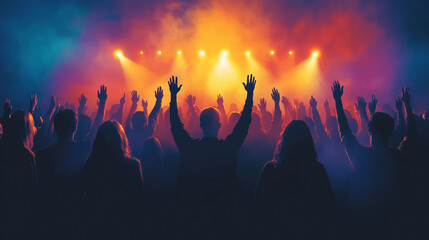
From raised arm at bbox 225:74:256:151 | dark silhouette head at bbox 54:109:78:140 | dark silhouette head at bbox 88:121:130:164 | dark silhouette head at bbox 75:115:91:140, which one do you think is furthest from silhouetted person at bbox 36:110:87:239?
raised arm at bbox 225:74:256:151

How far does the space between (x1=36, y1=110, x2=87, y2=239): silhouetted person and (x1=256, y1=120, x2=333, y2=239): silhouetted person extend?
5.97 ft

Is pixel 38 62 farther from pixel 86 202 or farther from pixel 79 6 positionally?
pixel 86 202

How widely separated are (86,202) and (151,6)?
11.2 m

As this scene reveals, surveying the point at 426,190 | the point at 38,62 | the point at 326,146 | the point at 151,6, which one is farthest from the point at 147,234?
the point at 38,62

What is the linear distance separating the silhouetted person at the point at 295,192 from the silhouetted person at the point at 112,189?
1118 millimetres

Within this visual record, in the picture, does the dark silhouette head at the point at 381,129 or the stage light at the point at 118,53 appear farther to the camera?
the stage light at the point at 118,53

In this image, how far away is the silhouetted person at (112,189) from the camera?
187 cm

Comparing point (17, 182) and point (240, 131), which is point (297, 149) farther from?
point (17, 182)

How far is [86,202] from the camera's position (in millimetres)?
2027

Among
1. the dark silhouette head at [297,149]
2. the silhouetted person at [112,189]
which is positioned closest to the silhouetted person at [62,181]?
the silhouetted person at [112,189]

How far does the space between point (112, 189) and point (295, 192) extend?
1.56 meters

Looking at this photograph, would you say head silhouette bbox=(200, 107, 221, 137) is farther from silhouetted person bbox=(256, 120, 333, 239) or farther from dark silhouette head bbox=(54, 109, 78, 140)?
dark silhouette head bbox=(54, 109, 78, 140)

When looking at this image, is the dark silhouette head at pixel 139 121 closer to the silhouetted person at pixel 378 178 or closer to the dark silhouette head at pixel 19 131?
the dark silhouette head at pixel 19 131

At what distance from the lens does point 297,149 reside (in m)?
1.73
